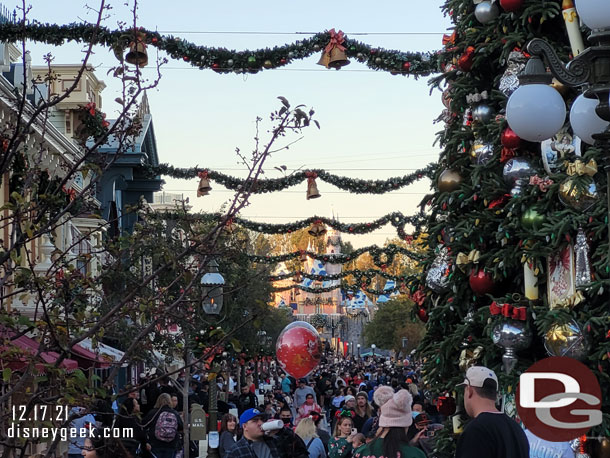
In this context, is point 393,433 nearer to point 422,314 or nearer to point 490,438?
point 490,438

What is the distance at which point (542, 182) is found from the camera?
11.1 metres

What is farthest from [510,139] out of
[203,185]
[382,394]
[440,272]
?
[203,185]

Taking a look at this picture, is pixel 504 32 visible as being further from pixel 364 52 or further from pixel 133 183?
pixel 133 183

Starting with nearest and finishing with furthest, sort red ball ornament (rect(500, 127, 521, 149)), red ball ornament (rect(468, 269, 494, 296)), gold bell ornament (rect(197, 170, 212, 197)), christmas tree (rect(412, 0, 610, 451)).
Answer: christmas tree (rect(412, 0, 610, 451))
red ball ornament (rect(500, 127, 521, 149))
red ball ornament (rect(468, 269, 494, 296))
gold bell ornament (rect(197, 170, 212, 197))

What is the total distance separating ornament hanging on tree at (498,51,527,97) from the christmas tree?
0.5 inches

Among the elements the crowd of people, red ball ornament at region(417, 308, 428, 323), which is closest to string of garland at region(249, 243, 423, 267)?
the crowd of people

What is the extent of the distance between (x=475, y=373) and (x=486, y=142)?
6009mm

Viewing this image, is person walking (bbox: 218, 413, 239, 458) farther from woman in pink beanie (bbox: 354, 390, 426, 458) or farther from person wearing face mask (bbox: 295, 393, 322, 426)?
woman in pink beanie (bbox: 354, 390, 426, 458)

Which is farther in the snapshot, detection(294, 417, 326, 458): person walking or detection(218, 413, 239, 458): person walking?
detection(218, 413, 239, 458): person walking

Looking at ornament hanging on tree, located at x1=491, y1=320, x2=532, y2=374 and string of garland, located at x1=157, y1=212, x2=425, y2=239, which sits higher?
string of garland, located at x1=157, y1=212, x2=425, y2=239

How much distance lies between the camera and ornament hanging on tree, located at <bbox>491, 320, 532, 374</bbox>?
1112 centimetres

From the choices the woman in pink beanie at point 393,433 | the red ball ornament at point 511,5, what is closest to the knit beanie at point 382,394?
the woman in pink beanie at point 393,433

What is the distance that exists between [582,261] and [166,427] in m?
7.45

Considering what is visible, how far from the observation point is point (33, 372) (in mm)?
4855
